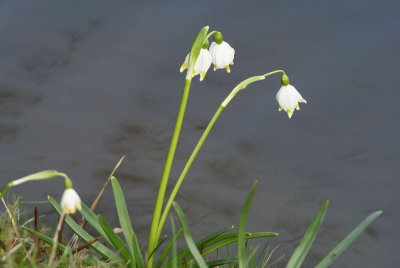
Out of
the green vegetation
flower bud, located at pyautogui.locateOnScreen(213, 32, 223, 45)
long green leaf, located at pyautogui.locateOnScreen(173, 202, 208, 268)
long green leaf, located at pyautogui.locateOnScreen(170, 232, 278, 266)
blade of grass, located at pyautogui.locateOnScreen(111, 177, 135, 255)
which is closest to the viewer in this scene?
long green leaf, located at pyautogui.locateOnScreen(173, 202, 208, 268)

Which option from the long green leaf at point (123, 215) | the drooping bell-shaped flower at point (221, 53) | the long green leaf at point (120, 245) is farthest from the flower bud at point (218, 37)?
the long green leaf at point (120, 245)

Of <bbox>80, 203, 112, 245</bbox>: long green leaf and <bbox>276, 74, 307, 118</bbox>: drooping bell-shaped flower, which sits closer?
<bbox>276, 74, 307, 118</bbox>: drooping bell-shaped flower

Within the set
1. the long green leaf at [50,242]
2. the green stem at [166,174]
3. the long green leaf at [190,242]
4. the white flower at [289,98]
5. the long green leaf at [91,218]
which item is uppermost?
the white flower at [289,98]

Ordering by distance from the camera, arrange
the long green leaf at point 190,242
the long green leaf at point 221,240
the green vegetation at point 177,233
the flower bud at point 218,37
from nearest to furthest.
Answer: the long green leaf at point 190,242 < the green vegetation at point 177,233 < the flower bud at point 218,37 < the long green leaf at point 221,240

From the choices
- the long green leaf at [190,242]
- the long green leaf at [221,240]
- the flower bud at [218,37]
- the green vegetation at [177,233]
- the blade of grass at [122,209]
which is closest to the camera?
the long green leaf at [190,242]

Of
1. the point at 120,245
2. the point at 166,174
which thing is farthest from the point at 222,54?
the point at 120,245

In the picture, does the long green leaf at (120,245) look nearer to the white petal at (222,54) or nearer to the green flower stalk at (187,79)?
the green flower stalk at (187,79)

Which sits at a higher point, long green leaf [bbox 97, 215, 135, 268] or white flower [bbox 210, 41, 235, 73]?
white flower [bbox 210, 41, 235, 73]

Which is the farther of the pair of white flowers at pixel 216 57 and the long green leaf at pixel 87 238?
the long green leaf at pixel 87 238

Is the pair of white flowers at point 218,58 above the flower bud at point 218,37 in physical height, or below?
below

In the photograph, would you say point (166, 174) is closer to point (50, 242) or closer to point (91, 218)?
point (91, 218)

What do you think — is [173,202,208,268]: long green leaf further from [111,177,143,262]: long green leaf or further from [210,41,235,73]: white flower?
[210,41,235,73]: white flower

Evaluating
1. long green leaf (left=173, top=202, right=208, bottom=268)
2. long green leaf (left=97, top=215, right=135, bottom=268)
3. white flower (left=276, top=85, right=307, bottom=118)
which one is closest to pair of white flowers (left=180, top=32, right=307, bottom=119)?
white flower (left=276, top=85, right=307, bottom=118)

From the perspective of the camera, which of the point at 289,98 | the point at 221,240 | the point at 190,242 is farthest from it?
the point at 221,240
